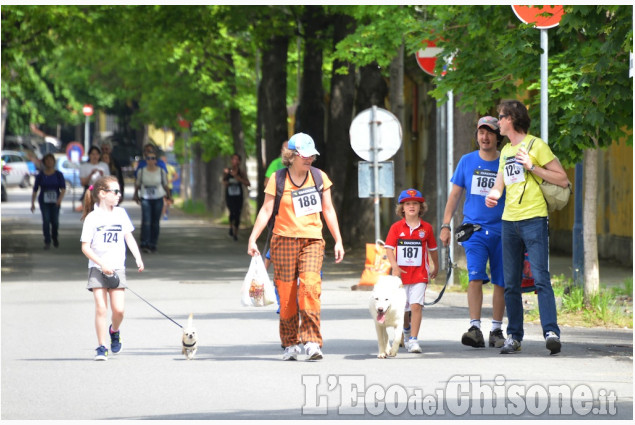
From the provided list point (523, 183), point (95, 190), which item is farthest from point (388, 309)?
point (95, 190)

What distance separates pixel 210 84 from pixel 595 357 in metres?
33.1

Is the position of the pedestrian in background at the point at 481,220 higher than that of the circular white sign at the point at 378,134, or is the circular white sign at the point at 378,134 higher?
the circular white sign at the point at 378,134

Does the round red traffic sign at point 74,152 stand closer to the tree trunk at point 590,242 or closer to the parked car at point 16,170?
the parked car at point 16,170

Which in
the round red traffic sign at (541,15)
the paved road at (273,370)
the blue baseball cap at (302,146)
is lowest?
the paved road at (273,370)

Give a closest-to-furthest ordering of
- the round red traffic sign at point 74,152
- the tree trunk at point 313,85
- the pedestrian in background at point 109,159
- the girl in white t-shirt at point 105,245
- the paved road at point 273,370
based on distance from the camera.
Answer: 1. the paved road at point 273,370
2. the girl in white t-shirt at point 105,245
3. the pedestrian in background at point 109,159
4. the tree trunk at point 313,85
5. the round red traffic sign at point 74,152

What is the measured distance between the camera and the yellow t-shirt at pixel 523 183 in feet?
37.5

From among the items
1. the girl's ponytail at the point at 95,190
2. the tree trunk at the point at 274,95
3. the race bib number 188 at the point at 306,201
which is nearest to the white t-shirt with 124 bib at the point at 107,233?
the girl's ponytail at the point at 95,190

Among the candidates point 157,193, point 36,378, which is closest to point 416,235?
point 36,378

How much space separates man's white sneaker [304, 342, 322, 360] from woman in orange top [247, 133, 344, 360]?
0.7 inches

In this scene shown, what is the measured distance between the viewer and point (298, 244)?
1153 centimetres

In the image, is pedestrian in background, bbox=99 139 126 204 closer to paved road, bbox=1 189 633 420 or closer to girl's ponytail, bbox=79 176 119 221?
paved road, bbox=1 189 633 420

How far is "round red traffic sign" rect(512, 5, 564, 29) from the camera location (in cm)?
1340

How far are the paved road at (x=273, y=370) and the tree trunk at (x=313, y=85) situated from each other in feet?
38.0

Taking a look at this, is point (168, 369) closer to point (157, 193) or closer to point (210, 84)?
point (157, 193)
